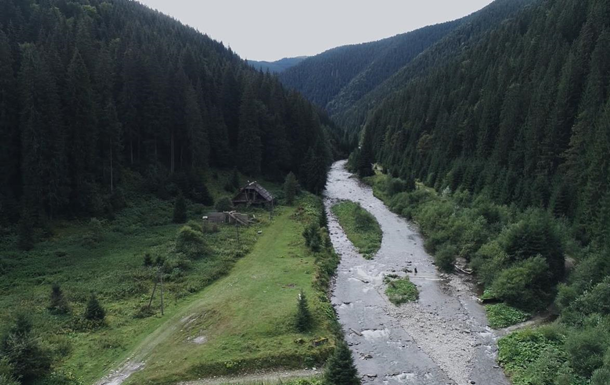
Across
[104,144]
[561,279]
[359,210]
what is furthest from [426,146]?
[104,144]

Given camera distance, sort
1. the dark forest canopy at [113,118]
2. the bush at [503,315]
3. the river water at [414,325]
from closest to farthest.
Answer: the river water at [414,325], the bush at [503,315], the dark forest canopy at [113,118]

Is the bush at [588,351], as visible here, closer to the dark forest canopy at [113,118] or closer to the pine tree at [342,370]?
the pine tree at [342,370]

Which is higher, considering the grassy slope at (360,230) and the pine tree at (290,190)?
the pine tree at (290,190)

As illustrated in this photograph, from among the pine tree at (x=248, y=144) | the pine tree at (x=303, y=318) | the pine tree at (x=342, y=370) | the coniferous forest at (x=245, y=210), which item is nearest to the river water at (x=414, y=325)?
the coniferous forest at (x=245, y=210)

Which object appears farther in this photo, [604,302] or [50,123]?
[50,123]

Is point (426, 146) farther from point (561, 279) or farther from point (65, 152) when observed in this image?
point (65, 152)

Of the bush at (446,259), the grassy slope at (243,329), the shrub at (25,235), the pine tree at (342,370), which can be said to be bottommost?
the bush at (446,259)
